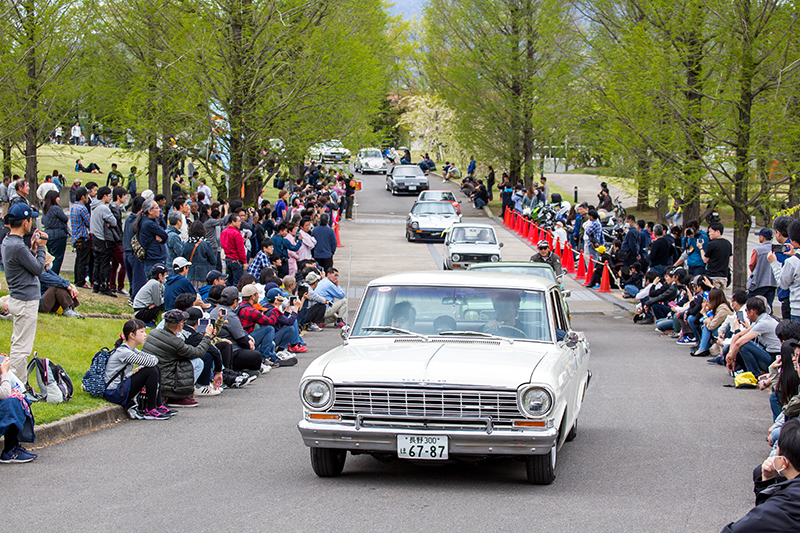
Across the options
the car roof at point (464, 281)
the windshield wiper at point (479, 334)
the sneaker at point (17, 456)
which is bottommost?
the sneaker at point (17, 456)

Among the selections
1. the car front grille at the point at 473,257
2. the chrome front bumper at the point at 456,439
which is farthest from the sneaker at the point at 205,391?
the car front grille at the point at 473,257

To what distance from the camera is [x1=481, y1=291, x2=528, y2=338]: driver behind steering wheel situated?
7564 millimetres

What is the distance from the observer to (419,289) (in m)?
7.79

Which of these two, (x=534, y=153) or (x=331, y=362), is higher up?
(x=534, y=153)

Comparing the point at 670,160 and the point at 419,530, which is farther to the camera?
the point at 670,160

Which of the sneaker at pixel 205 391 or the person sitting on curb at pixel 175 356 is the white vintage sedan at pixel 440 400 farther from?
the sneaker at pixel 205 391

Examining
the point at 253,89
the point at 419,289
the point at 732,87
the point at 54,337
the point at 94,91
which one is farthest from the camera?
the point at 94,91

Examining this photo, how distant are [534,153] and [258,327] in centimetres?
3309

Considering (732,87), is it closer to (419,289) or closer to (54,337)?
(419,289)

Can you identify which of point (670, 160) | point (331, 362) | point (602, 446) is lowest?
point (602, 446)

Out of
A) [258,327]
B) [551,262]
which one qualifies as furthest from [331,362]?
[551,262]

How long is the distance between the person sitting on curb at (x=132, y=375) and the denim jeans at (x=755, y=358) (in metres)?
7.62

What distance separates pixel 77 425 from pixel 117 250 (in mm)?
7488

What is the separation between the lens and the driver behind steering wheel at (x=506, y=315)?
24.8ft
